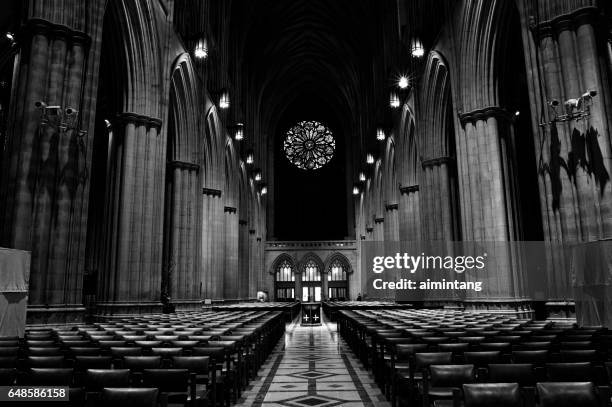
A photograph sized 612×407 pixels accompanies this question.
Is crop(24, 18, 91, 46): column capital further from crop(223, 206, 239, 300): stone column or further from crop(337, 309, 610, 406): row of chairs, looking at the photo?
crop(223, 206, 239, 300): stone column

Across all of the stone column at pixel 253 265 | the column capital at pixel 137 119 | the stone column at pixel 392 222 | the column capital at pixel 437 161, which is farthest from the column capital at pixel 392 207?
the column capital at pixel 137 119

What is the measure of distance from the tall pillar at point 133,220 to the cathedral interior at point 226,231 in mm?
77

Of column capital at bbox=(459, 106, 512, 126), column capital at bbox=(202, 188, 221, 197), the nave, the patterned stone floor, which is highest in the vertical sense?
column capital at bbox=(459, 106, 512, 126)

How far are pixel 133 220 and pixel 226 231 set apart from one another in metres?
17.6

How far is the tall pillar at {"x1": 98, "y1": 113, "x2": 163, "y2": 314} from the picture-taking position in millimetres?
16734

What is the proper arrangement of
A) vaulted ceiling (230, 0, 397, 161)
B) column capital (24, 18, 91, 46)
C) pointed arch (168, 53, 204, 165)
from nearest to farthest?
column capital (24, 18, 91, 46), pointed arch (168, 53, 204, 165), vaulted ceiling (230, 0, 397, 161)

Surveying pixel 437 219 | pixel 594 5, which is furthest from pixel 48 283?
pixel 437 219

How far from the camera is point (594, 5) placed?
11633mm

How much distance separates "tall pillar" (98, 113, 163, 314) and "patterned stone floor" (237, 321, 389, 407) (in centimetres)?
595

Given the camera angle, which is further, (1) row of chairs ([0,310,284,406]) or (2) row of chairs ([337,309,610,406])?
(2) row of chairs ([337,309,610,406])

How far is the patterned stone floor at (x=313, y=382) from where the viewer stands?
23.6 feet

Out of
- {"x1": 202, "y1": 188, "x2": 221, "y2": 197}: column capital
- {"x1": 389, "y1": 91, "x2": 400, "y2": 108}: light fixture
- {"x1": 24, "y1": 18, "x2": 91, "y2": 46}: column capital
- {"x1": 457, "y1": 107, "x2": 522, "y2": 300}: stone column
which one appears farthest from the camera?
{"x1": 202, "y1": 188, "x2": 221, "y2": 197}: column capital

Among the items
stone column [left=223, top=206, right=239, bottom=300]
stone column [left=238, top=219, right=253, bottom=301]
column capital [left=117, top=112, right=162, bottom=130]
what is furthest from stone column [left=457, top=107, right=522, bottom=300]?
stone column [left=238, top=219, right=253, bottom=301]

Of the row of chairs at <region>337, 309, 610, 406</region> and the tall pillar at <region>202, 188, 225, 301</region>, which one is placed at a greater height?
the tall pillar at <region>202, 188, 225, 301</region>
